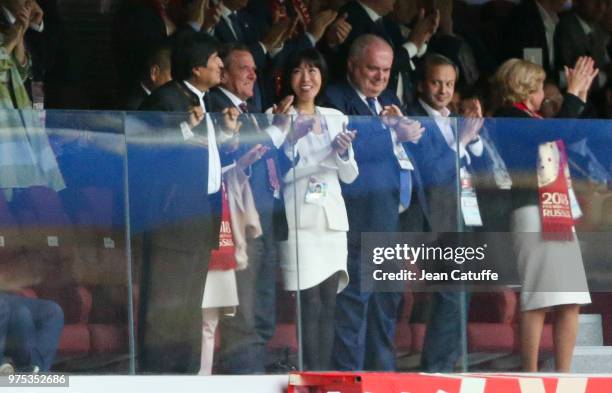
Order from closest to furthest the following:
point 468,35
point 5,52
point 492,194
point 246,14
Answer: point 492,194 < point 5,52 < point 246,14 < point 468,35

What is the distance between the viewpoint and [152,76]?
915 centimetres

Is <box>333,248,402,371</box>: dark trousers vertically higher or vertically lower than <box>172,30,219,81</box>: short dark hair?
lower

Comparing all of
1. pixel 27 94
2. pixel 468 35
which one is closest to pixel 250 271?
pixel 27 94

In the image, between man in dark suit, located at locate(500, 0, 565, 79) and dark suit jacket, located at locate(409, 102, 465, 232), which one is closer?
dark suit jacket, located at locate(409, 102, 465, 232)

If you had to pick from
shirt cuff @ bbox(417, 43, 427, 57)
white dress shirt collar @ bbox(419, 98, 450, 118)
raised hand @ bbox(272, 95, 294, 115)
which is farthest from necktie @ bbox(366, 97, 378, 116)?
shirt cuff @ bbox(417, 43, 427, 57)

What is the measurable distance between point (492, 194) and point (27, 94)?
2678 millimetres

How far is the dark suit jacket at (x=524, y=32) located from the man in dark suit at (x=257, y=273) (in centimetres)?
330

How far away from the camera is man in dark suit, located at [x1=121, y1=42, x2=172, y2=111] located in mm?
9062

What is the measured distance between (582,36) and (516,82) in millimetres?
1762

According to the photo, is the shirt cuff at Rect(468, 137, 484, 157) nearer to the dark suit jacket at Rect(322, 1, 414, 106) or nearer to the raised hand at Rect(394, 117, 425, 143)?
the raised hand at Rect(394, 117, 425, 143)

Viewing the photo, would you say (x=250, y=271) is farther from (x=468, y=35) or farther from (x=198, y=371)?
(x=468, y=35)

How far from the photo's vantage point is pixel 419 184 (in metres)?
8.12

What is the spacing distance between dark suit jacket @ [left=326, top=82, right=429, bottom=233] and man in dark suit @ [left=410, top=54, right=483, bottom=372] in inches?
2.9

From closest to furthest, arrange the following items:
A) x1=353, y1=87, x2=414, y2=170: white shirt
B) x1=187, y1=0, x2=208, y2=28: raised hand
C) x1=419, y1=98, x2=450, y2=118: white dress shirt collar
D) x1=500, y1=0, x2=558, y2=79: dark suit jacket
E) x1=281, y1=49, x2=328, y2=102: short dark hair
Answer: x1=353, y1=87, x2=414, y2=170: white shirt → x1=281, y1=49, x2=328, y2=102: short dark hair → x1=419, y1=98, x2=450, y2=118: white dress shirt collar → x1=187, y1=0, x2=208, y2=28: raised hand → x1=500, y1=0, x2=558, y2=79: dark suit jacket
